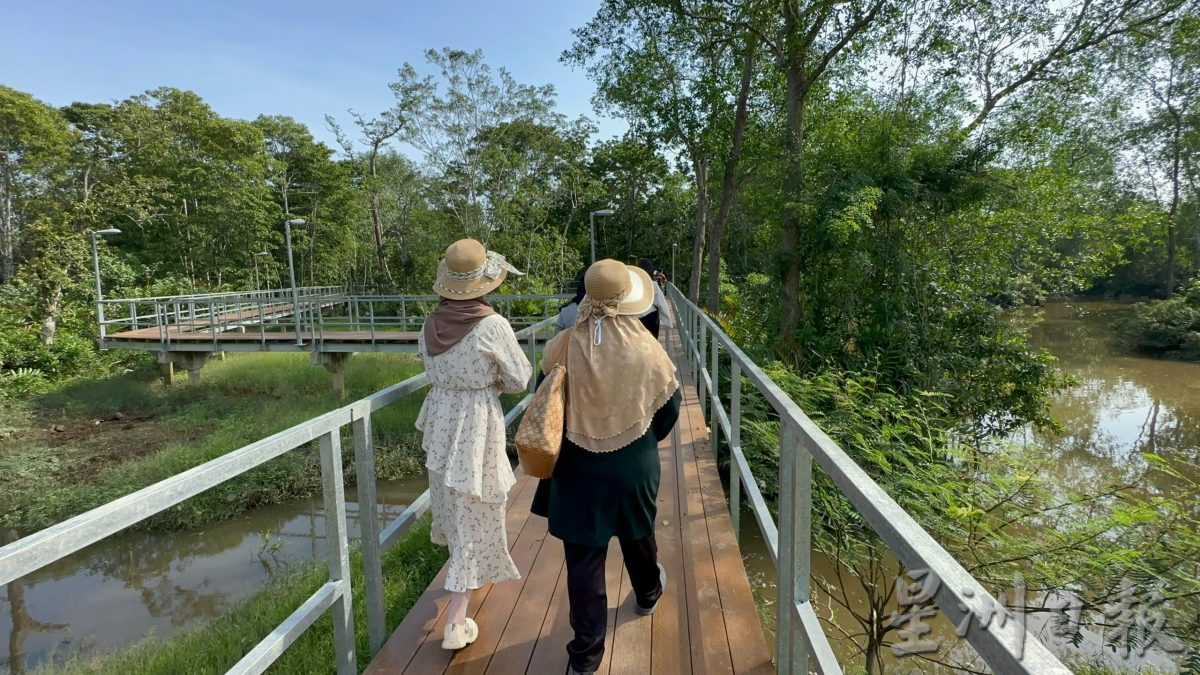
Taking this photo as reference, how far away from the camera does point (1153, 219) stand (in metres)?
11.6

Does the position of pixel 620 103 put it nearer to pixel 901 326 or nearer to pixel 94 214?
pixel 901 326

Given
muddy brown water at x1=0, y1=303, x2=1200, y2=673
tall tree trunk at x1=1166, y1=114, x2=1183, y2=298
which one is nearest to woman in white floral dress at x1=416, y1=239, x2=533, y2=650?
muddy brown water at x1=0, y1=303, x2=1200, y2=673

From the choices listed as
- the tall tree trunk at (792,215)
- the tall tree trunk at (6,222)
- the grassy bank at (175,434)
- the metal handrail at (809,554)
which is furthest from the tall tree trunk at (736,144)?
the tall tree trunk at (6,222)

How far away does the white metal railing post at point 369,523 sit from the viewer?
7.70 feet

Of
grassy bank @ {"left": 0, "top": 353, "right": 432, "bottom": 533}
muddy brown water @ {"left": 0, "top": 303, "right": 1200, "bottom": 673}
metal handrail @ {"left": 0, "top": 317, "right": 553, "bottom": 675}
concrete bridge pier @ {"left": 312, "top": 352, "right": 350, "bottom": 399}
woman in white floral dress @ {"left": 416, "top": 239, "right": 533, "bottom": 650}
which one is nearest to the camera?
metal handrail @ {"left": 0, "top": 317, "right": 553, "bottom": 675}

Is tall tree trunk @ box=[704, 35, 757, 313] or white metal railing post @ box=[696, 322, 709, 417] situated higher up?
tall tree trunk @ box=[704, 35, 757, 313]

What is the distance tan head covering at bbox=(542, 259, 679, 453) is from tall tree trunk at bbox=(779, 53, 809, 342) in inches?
353

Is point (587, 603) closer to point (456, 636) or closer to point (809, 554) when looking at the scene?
point (456, 636)

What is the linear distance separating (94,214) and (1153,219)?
30.1 meters

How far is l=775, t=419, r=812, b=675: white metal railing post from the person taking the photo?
174 centimetres

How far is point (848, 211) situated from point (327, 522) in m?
8.52

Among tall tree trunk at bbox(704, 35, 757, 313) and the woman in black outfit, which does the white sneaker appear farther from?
tall tree trunk at bbox(704, 35, 757, 313)

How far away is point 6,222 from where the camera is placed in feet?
66.5

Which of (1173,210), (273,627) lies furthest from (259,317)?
(1173,210)
